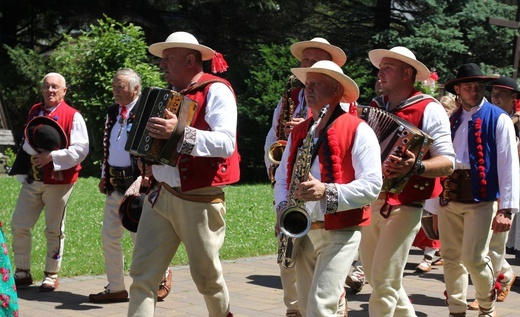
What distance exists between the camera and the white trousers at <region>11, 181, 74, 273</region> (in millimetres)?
8164

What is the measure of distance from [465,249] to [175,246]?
98.7 inches

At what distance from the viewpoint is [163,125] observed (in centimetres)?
523

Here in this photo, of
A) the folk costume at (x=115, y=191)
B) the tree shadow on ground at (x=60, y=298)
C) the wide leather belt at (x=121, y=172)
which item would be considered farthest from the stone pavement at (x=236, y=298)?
the wide leather belt at (x=121, y=172)

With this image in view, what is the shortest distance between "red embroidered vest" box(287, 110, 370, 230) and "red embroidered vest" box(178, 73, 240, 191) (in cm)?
78

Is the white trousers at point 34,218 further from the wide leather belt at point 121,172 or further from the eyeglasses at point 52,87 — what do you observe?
the eyeglasses at point 52,87

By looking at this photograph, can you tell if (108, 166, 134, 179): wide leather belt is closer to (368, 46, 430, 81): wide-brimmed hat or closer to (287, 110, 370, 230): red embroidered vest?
(368, 46, 430, 81): wide-brimmed hat

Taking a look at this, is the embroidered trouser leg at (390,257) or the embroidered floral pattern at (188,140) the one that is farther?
the embroidered trouser leg at (390,257)

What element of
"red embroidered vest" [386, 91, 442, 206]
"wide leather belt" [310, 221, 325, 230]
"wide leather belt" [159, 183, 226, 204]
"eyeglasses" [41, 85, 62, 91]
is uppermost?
"eyeglasses" [41, 85, 62, 91]

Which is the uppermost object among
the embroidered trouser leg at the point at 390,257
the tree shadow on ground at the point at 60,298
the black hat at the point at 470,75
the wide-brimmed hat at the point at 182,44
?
the wide-brimmed hat at the point at 182,44

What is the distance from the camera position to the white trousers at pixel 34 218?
8.16m

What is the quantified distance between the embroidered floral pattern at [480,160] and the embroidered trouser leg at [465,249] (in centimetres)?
13

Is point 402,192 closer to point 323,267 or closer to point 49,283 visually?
point 323,267

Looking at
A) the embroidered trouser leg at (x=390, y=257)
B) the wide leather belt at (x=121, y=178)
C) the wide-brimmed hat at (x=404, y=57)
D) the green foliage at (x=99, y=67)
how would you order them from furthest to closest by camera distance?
the green foliage at (x=99, y=67) → the wide leather belt at (x=121, y=178) → the wide-brimmed hat at (x=404, y=57) → the embroidered trouser leg at (x=390, y=257)

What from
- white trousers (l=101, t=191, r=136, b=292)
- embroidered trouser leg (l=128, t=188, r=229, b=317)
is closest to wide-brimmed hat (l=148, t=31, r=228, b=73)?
embroidered trouser leg (l=128, t=188, r=229, b=317)
